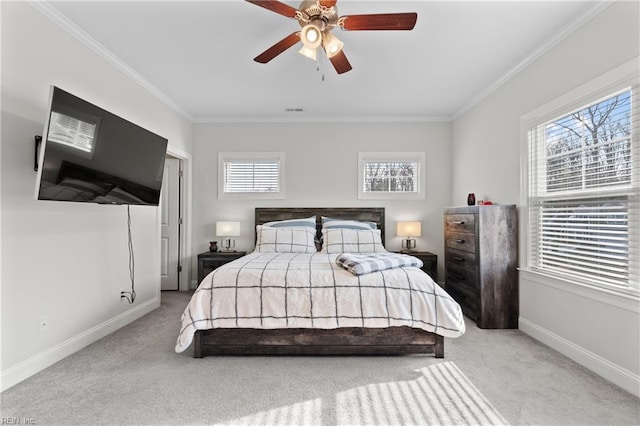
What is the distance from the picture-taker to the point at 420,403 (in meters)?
1.92

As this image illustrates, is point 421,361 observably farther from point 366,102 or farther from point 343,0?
point 366,102

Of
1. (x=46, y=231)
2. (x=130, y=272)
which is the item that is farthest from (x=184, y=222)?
(x=46, y=231)

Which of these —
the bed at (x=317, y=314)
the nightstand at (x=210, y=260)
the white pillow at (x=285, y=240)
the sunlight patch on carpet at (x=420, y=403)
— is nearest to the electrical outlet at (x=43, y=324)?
the bed at (x=317, y=314)

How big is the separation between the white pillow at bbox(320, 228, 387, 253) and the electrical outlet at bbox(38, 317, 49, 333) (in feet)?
9.20

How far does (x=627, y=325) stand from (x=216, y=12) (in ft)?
12.1

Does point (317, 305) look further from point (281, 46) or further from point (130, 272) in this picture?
point (130, 272)

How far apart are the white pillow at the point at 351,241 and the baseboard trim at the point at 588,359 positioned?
1.84 meters

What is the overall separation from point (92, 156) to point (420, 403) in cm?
Answer: 294

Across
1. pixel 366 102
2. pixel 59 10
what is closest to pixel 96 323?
pixel 59 10

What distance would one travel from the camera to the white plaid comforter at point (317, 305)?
2.43m

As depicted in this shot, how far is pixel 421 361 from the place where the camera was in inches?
96.7

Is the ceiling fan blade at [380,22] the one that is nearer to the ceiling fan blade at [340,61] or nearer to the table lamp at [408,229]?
the ceiling fan blade at [340,61]

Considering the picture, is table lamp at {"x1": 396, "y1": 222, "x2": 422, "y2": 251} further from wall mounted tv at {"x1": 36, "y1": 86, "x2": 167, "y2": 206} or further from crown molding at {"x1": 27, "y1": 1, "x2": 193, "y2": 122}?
crown molding at {"x1": 27, "y1": 1, "x2": 193, "y2": 122}

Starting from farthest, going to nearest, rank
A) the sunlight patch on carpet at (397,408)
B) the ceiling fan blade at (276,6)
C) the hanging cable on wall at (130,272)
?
1. the hanging cable on wall at (130,272)
2. the ceiling fan blade at (276,6)
3. the sunlight patch on carpet at (397,408)
